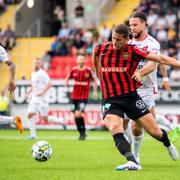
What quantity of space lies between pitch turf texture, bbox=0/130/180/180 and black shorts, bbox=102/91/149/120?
95cm

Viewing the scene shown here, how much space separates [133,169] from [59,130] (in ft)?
51.6

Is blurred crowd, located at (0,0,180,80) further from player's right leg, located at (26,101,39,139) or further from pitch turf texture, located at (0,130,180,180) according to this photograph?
pitch turf texture, located at (0,130,180,180)

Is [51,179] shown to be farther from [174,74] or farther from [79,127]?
[174,74]

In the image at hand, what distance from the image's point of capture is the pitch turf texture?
11.0 m

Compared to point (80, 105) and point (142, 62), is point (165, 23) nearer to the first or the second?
point (80, 105)

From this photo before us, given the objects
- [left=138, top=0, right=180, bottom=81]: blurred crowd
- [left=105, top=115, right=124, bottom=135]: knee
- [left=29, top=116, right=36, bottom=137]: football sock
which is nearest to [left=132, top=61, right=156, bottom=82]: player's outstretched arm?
[left=105, top=115, right=124, bottom=135]: knee

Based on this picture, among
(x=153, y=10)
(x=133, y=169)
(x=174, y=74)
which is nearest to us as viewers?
(x=133, y=169)

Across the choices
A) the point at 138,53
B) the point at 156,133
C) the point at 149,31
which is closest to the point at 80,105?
the point at 156,133

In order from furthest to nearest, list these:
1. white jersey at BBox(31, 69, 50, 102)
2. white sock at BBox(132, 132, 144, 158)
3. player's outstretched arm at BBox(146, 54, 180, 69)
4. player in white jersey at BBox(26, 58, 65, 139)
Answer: white jersey at BBox(31, 69, 50, 102), player in white jersey at BBox(26, 58, 65, 139), white sock at BBox(132, 132, 144, 158), player's outstretched arm at BBox(146, 54, 180, 69)

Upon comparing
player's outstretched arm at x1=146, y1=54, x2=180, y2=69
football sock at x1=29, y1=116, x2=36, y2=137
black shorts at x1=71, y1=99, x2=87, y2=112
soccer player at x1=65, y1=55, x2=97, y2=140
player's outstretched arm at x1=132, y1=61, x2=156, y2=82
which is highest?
player's outstretched arm at x1=146, y1=54, x2=180, y2=69

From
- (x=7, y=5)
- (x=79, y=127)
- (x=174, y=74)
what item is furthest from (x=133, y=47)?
(x=7, y=5)

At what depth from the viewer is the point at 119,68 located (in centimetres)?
1180

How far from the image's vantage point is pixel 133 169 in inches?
450

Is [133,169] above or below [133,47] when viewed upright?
below
